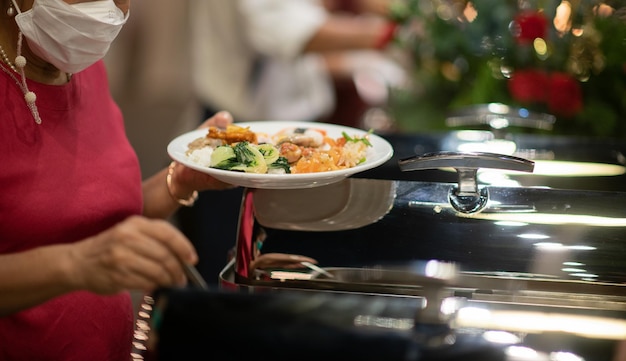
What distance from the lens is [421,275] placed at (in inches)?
30.3

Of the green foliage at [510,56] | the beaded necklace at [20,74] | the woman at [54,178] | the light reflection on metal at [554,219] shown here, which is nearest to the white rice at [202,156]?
the woman at [54,178]

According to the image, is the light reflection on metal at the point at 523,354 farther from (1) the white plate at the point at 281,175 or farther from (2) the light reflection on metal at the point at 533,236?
(1) the white plate at the point at 281,175

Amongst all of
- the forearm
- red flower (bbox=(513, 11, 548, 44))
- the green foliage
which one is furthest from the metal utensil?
red flower (bbox=(513, 11, 548, 44))

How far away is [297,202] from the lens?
1.01 metres

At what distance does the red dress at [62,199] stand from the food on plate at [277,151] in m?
0.15

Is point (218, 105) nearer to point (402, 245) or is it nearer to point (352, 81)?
point (352, 81)

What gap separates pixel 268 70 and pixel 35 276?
192 cm

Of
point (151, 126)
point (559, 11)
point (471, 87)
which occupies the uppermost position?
point (559, 11)

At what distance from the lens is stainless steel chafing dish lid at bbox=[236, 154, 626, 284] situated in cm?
91

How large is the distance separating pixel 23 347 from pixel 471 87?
1.36 metres

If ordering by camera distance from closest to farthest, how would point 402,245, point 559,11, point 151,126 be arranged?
point 402,245, point 559,11, point 151,126

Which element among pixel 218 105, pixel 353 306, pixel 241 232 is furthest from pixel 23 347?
pixel 218 105

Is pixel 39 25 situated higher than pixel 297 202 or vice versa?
pixel 39 25

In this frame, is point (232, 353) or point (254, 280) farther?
point (254, 280)
